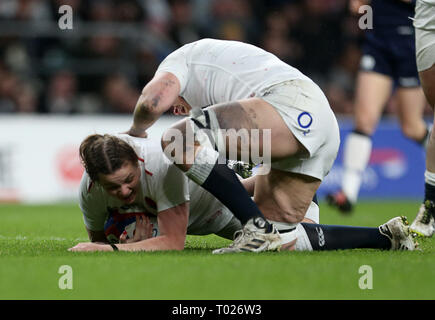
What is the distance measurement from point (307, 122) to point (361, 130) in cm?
310

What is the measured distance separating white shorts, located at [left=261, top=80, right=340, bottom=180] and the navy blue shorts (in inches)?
113

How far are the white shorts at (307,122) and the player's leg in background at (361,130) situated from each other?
8.90ft

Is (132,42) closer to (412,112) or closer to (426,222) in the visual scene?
(412,112)

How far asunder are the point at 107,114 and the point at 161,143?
7591 mm

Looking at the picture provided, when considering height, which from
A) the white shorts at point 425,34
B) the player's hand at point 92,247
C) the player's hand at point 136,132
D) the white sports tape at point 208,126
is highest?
the white shorts at point 425,34

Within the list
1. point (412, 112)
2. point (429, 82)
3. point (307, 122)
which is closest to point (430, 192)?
point (429, 82)

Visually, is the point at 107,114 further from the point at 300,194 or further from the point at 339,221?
the point at 300,194

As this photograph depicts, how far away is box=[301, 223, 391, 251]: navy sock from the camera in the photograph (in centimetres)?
434

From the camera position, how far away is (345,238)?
4.36 meters

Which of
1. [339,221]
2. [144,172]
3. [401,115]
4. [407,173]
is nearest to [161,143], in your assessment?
[144,172]

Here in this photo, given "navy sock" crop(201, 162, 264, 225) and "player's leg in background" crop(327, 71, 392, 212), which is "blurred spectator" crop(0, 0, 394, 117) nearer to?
"player's leg in background" crop(327, 71, 392, 212)

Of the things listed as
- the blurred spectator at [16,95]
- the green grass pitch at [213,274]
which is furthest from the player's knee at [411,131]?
the blurred spectator at [16,95]

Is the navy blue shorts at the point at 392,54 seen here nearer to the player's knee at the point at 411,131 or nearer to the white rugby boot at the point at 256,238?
the player's knee at the point at 411,131

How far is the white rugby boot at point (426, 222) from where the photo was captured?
518 centimetres
